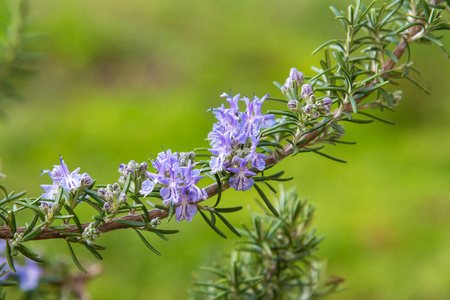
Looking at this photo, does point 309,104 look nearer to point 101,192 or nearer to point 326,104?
point 326,104

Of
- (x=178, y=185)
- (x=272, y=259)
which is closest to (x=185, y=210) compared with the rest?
(x=178, y=185)

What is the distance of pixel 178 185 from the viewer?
0.53 metres

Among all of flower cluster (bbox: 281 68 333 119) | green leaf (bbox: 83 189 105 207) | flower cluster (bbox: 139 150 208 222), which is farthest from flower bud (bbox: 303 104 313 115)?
Result: green leaf (bbox: 83 189 105 207)

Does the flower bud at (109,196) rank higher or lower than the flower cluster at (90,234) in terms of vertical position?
higher

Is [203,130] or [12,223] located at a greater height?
[203,130]

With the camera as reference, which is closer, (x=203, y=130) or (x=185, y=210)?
(x=185, y=210)

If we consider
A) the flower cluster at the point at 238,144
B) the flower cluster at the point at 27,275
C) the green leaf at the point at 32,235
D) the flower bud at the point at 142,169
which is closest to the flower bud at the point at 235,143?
the flower cluster at the point at 238,144

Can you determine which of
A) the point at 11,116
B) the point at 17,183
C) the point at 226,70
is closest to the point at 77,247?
the point at 17,183

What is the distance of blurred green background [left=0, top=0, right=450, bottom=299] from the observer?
196 cm

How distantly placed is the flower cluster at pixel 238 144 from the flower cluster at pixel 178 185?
0.02 meters

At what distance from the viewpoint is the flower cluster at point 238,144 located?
0.53m

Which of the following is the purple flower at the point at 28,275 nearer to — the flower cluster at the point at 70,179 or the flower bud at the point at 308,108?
the flower cluster at the point at 70,179

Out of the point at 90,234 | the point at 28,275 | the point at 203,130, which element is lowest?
the point at 90,234

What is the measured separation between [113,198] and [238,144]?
0.47ft
